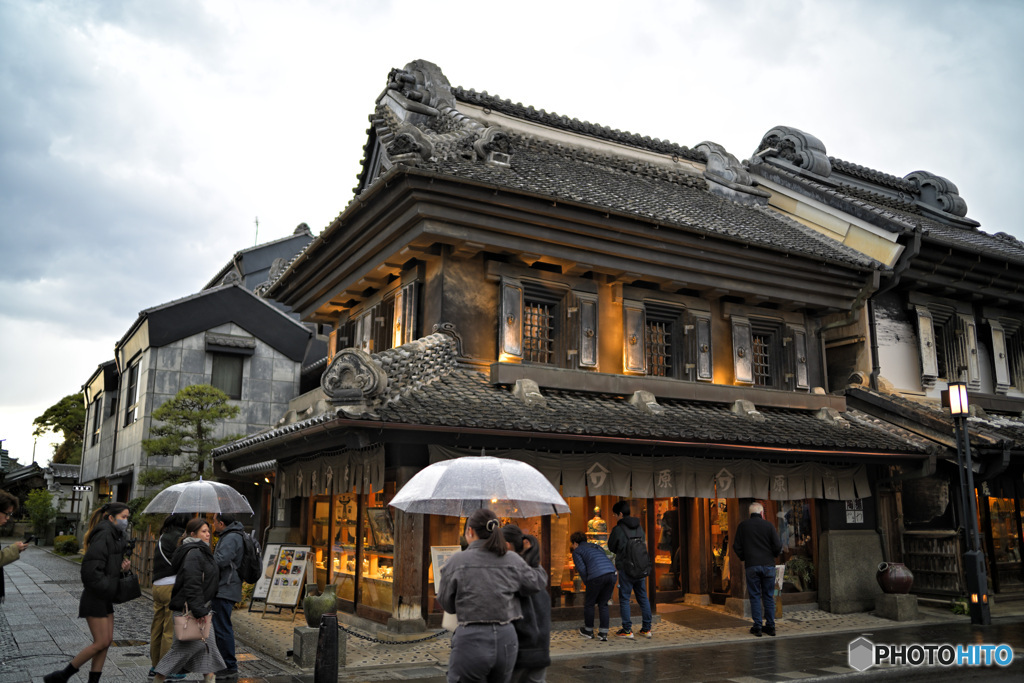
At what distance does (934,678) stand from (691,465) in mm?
5226

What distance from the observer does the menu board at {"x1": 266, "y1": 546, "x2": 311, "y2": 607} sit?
14.2 metres

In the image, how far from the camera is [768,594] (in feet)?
42.3

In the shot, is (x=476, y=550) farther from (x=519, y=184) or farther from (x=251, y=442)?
(x=251, y=442)

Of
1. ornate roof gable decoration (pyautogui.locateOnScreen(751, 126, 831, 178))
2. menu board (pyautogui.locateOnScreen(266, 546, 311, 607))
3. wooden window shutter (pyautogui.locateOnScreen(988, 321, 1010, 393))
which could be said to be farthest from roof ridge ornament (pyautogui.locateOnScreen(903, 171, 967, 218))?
menu board (pyautogui.locateOnScreen(266, 546, 311, 607))

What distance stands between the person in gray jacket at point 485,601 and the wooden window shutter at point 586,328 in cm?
915

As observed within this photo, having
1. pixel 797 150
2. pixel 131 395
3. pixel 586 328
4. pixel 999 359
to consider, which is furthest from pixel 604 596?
pixel 131 395

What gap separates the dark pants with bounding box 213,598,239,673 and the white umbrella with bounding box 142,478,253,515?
5.21 feet

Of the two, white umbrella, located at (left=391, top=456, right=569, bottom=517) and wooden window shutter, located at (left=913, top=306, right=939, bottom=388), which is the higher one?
wooden window shutter, located at (left=913, top=306, right=939, bottom=388)

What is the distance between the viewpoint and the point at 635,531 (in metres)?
12.6

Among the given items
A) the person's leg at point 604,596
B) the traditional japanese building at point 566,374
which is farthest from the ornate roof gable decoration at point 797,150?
the person's leg at point 604,596

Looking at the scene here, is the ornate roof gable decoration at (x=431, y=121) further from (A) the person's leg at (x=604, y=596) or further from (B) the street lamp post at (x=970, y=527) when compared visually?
(B) the street lamp post at (x=970, y=527)

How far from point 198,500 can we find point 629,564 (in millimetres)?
6676

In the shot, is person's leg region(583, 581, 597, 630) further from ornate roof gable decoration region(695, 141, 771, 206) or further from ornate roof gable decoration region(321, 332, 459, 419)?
ornate roof gable decoration region(695, 141, 771, 206)

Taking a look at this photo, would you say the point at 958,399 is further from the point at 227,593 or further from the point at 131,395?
the point at 131,395
